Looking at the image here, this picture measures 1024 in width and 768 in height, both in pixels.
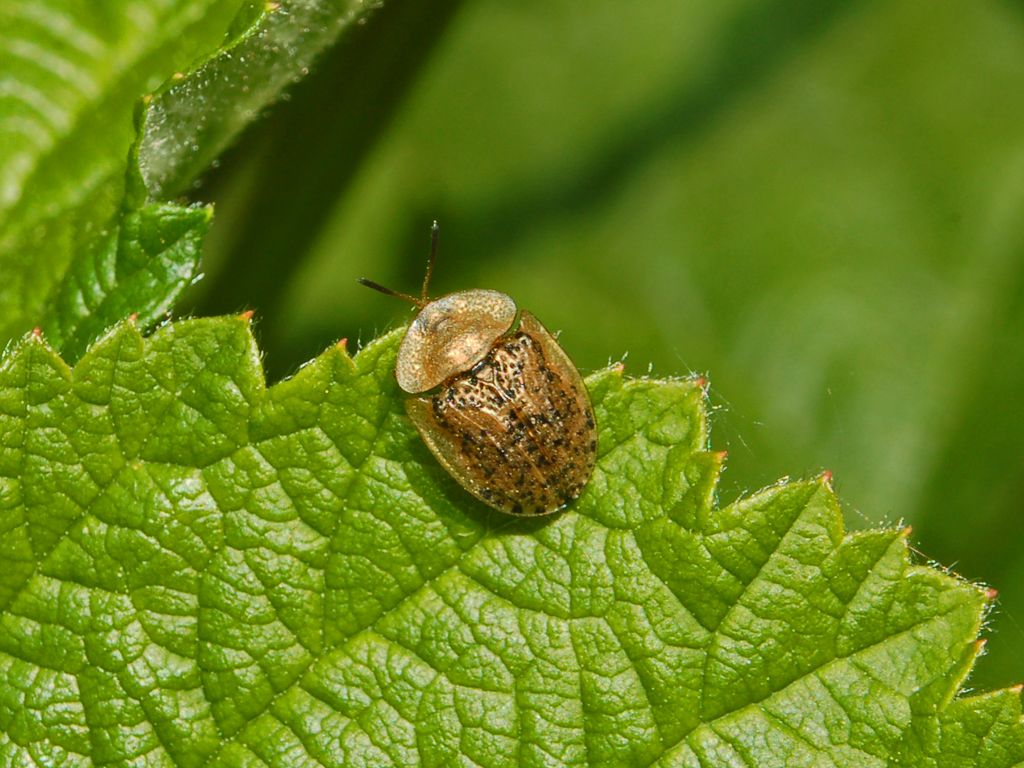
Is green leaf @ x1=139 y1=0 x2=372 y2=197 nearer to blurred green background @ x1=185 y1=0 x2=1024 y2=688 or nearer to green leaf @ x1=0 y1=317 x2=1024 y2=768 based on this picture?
green leaf @ x1=0 y1=317 x2=1024 y2=768

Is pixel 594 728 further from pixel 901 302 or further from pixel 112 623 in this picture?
pixel 901 302

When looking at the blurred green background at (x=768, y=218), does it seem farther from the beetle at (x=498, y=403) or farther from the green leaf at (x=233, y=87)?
the green leaf at (x=233, y=87)

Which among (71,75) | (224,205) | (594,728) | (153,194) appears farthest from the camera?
(224,205)

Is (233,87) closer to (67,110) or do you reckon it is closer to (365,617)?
(67,110)

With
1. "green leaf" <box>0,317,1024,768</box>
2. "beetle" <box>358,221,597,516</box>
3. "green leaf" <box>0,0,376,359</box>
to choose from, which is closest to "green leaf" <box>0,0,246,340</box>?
"green leaf" <box>0,0,376,359</box>

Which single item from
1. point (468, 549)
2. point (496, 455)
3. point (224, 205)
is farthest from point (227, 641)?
point (224, 205)

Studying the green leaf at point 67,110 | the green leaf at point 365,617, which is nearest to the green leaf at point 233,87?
the green leaf at point 67,110
